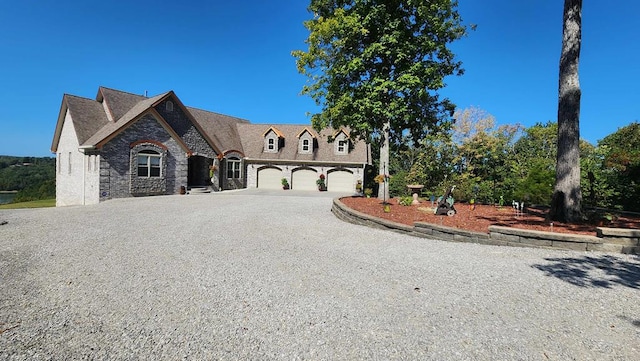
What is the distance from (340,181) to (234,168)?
30.9ft

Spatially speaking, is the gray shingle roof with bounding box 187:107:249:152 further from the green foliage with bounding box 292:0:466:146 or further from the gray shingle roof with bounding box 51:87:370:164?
the green foliage with bounding box 292:0:466:146

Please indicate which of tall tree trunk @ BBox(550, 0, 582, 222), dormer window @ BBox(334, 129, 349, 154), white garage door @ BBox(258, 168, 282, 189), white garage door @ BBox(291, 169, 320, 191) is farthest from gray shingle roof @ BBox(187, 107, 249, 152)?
tall tree trunk @ BBox(550, 0, 582, 222)

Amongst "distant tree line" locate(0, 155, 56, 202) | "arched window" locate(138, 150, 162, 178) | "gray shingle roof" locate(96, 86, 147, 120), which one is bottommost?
"distant tree line" locate(0, 155, 56, 202)

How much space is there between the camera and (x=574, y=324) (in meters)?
3.37

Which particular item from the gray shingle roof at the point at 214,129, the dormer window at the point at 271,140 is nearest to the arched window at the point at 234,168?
the gray shingle roof at the point at 214,129

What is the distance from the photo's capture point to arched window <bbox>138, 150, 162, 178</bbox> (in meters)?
18.2

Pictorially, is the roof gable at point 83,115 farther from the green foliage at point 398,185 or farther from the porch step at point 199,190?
the green foliage at point 398,185

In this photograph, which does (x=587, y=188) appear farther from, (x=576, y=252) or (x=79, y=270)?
(x=79, y=270)

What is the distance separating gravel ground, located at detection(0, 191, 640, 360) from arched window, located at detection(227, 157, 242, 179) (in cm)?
1822

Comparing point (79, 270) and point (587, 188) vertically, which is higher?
point (587, 188)

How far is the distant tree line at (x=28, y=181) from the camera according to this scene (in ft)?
120

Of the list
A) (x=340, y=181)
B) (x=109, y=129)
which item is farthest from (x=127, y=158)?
(x=340, y=181)

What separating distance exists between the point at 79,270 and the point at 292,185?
21.9 m

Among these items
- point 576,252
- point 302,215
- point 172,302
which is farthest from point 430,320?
point 302,215
